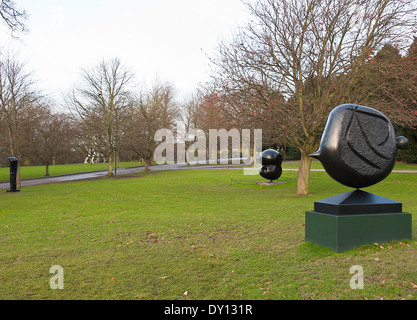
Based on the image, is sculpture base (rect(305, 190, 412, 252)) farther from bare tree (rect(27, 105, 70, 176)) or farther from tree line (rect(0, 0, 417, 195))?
bare tree (rect(27, 105, 70, 176))

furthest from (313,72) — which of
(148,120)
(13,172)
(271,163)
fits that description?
(148,120)

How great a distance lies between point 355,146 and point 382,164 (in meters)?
0.79

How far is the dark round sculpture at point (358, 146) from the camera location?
670cm

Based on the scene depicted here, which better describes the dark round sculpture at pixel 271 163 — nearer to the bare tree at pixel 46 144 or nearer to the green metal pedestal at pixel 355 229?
the green metal pedestal at pixel 355 229

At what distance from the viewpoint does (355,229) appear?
648 cm

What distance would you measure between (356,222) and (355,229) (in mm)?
144

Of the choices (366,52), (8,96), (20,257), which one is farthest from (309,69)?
(8,96)

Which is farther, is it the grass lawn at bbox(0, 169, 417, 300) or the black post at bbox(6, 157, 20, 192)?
the black post at bbox(6, 157, 20, 192)

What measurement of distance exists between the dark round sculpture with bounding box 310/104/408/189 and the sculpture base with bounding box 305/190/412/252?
497 millimetres

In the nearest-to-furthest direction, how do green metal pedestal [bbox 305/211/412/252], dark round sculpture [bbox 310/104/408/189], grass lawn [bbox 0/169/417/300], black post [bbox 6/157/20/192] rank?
grass lawn [bbox 0/169/417/300] → green metal pedestal [bbox 305/211/412/252] → dark round sculpture [bbox 310/104/408/189] → black post [bbox 6/157/20/192]

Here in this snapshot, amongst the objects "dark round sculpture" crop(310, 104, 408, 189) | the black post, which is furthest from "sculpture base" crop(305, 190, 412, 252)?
the black post

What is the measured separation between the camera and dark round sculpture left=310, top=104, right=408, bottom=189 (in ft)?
22.0

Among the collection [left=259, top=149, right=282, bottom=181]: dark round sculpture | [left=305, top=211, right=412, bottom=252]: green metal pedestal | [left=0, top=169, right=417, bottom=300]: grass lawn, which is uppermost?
[left=259, top=149, right=282, bottom=181]: dark round sculpture

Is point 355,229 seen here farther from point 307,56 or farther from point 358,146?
point 307,56
